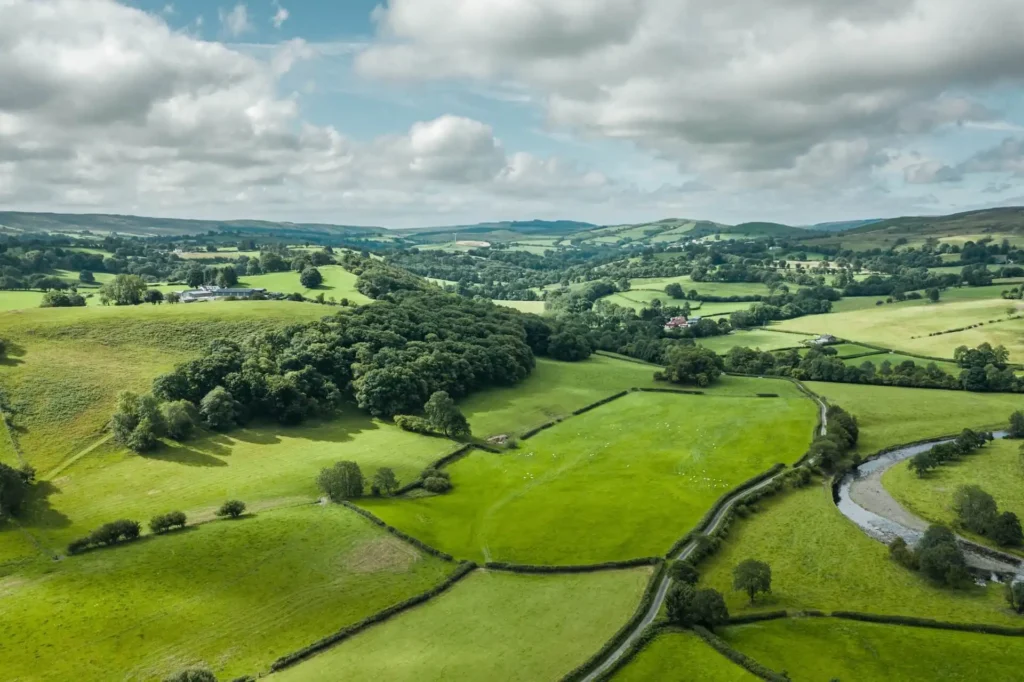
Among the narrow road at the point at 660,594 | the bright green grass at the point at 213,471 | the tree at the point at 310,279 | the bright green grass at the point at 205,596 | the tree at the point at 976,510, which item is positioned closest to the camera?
the narrow road at the point at 660,594

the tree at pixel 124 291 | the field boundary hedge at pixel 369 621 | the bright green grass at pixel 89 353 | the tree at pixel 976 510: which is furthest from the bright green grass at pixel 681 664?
the tree at pixel 124 291

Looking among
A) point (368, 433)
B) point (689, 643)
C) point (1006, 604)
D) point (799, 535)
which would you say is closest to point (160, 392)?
point (368, 433)

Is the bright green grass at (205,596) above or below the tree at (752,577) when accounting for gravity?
below

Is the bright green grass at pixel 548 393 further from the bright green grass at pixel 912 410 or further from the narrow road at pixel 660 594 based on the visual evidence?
the bright green grass at pixel 912 410

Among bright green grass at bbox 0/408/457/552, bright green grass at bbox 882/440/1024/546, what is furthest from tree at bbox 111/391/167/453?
bright green grass at bbox 882/440/1024/546

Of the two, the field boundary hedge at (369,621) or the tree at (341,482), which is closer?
the field boundary hedge at (369,621)

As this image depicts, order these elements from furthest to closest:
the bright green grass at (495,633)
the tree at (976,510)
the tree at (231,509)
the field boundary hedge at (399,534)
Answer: the tree at (231,509), the tree at (976,510), the field boundary hedge at (399,534), the bright green grass at (495,633)
